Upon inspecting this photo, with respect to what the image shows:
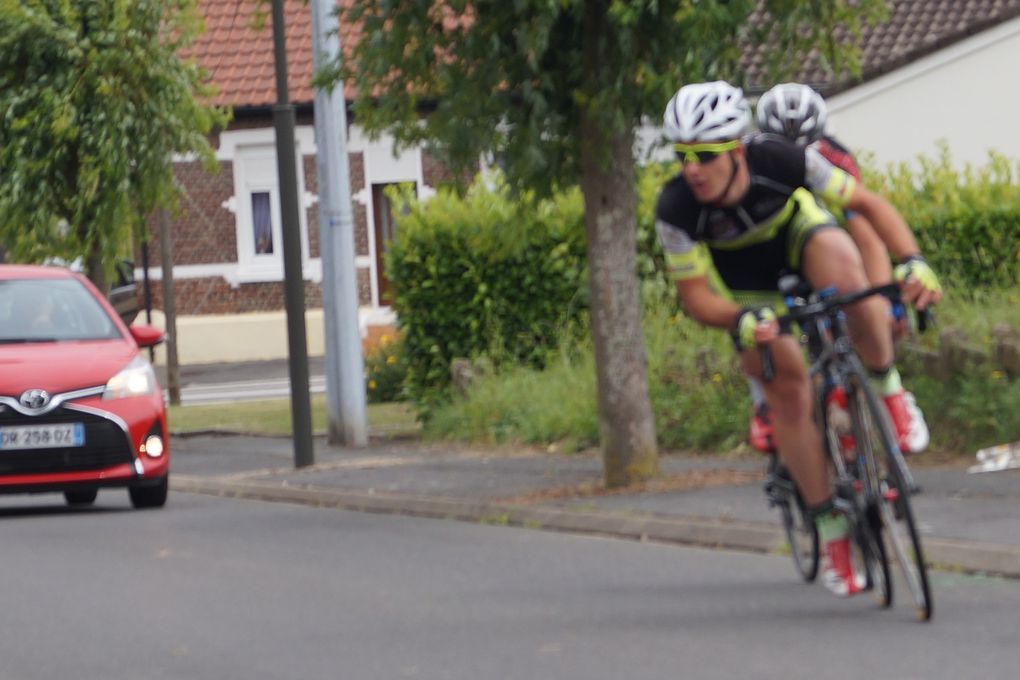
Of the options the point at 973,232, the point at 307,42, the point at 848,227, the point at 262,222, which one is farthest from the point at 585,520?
the point at 262,222

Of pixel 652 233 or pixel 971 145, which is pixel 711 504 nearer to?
pixel 652 233

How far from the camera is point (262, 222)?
35281 millimetres

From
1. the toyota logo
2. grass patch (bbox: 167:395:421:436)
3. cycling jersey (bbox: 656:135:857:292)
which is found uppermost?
cycling jersey (bbox: 656:135:857:292)

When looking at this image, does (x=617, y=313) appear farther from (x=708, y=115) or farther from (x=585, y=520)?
(x=708, y=115)

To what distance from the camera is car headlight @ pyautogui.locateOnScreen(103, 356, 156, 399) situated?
13.1 meters

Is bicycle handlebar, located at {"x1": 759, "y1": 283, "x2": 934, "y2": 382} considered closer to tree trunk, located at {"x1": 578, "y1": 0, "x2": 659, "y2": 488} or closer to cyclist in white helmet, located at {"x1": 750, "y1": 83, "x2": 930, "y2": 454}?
cyclist in white helmet, located at {"x1": 750, "y1": 83, "x2": 930, "y2": 454}

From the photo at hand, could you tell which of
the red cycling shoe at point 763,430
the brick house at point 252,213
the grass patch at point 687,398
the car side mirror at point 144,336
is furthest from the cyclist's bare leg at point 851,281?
the brick house at point 252,213

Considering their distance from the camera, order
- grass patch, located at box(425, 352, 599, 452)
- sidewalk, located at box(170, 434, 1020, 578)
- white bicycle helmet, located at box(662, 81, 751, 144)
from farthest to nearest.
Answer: grass patch, located at box(425, 352, 599, 452)
sidewalk, located at box(170, 434, 1020, 578)
white bicycle helmet, located at box(662, 81, 751, 144)

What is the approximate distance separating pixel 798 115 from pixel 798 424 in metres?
1.57

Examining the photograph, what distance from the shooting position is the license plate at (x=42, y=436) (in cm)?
1280

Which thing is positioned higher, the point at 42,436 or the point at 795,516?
the point at 42,436

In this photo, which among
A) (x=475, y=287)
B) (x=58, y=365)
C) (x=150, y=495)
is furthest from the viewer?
(x=475, y=287)

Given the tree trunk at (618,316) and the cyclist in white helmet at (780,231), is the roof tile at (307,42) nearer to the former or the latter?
the tree trunk at (618,316)

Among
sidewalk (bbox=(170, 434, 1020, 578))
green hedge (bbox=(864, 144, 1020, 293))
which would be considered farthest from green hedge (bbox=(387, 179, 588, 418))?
green hedge (bbox=(864, 144, 1020, 293))
